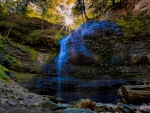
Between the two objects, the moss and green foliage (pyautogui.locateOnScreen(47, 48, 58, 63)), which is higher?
green foliage (pyautogui.locateOnScreen(47, 48, 58, 63))

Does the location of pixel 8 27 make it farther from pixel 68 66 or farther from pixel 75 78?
pixel 75 78

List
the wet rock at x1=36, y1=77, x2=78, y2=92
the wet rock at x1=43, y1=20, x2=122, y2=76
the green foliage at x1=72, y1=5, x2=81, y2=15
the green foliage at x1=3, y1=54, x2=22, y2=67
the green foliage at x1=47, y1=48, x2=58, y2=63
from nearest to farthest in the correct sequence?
1. the wet rock at x1=36, y1=77, x2=78, y2=92
2. the green foliage at x1=3, y1=54, x2=22, y2=67
3. the wet rock at x1=43, y1=20, x2=122, y2=76
4. the green foliage at x1=47, y1=48, x2=58, y2=63
5. the green foliage at x1=72, y1=5, x2=81, y2=15

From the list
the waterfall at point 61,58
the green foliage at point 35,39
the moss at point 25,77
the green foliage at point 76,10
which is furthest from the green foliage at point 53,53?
the green foliage at point 76,10

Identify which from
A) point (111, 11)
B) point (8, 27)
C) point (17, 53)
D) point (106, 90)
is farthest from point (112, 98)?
point (111, 11)

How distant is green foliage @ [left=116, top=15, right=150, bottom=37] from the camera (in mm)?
14089

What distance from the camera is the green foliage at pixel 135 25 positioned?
1409 cm

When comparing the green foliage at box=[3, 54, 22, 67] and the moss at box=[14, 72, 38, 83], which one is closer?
the moss at box=[14, 72, 38, 83]

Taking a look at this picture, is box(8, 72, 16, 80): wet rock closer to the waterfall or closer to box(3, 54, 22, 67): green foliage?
box(3, 54, 22, 67): green foliage

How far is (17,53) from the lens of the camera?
582 inches

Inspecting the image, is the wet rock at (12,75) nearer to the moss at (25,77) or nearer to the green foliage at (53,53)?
the moss at (25,77)

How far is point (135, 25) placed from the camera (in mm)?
14711

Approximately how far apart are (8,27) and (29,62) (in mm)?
5252

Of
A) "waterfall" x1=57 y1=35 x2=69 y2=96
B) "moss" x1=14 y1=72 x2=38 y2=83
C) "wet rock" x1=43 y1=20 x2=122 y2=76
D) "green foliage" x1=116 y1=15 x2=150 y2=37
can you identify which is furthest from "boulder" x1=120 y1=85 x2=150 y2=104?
"moss" x1=14 y1=72 x2=38 y2=83

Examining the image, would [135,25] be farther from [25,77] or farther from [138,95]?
[25,77]
